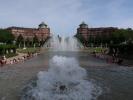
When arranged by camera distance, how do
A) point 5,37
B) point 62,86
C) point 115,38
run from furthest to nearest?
point 115,38 → point 5,37 → point 62,86

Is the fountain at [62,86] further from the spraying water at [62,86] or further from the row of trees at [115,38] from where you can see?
the row of trees at [115,38]

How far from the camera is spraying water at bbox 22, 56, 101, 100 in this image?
50.0 feet

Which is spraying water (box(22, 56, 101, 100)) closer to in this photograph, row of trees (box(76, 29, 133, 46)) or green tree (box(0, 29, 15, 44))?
green tree (box(0, 29, 15, 44))

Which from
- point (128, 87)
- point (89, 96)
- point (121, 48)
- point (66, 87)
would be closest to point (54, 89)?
point (66, 87)

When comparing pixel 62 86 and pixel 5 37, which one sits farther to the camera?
pixel 5 37

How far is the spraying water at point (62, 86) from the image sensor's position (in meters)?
15.2

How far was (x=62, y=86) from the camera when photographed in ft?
52.6

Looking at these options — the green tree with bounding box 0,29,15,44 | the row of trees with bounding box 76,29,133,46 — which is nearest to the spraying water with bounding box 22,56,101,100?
the green tree with bounding box 0,29,15,44

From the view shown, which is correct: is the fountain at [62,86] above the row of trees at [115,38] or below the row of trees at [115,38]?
below

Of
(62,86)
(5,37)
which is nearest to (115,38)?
(5,37)

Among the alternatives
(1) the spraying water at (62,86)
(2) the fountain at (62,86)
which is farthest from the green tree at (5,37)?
(1) the spraying water at (62,86)

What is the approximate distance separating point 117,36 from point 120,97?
500 feet

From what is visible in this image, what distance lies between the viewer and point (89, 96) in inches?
625

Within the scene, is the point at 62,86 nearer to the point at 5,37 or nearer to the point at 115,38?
the point at 5,37
